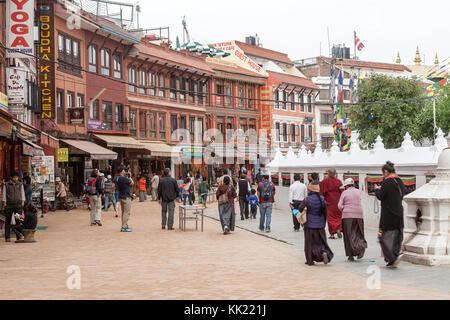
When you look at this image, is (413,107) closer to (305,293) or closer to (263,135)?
(263,135)

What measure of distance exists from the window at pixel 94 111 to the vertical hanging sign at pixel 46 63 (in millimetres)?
6894

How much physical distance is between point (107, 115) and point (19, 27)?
18970 mm

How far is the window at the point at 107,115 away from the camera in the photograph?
128 ft

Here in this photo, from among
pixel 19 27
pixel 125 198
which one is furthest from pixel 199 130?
pixel 125 198

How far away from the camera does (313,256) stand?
36.9ft

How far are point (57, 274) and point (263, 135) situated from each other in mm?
50867

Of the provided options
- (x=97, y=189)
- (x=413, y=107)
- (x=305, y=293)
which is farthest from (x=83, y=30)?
(x=305, y=293)

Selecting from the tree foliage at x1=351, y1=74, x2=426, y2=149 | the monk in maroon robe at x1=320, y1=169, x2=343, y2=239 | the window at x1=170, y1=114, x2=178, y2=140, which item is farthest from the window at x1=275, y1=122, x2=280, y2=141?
the monk in maroon robe at x1=320, y1=169, x2=343, y2=239

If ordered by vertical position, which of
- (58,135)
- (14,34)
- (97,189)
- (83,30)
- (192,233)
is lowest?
(192,233)

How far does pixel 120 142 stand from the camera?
38156 millimetres

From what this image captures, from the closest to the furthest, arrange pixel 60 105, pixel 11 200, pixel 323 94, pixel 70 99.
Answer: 1. pixel 11 200
2. pixel 60 105
3. pixel 70 99
4. pixel 323 94

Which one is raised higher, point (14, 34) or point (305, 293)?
point (14, 34)

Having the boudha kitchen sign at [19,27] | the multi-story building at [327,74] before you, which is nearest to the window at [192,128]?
the multi-story building at [327,74]

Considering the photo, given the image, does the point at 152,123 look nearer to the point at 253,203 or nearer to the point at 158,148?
the point at 158,148
